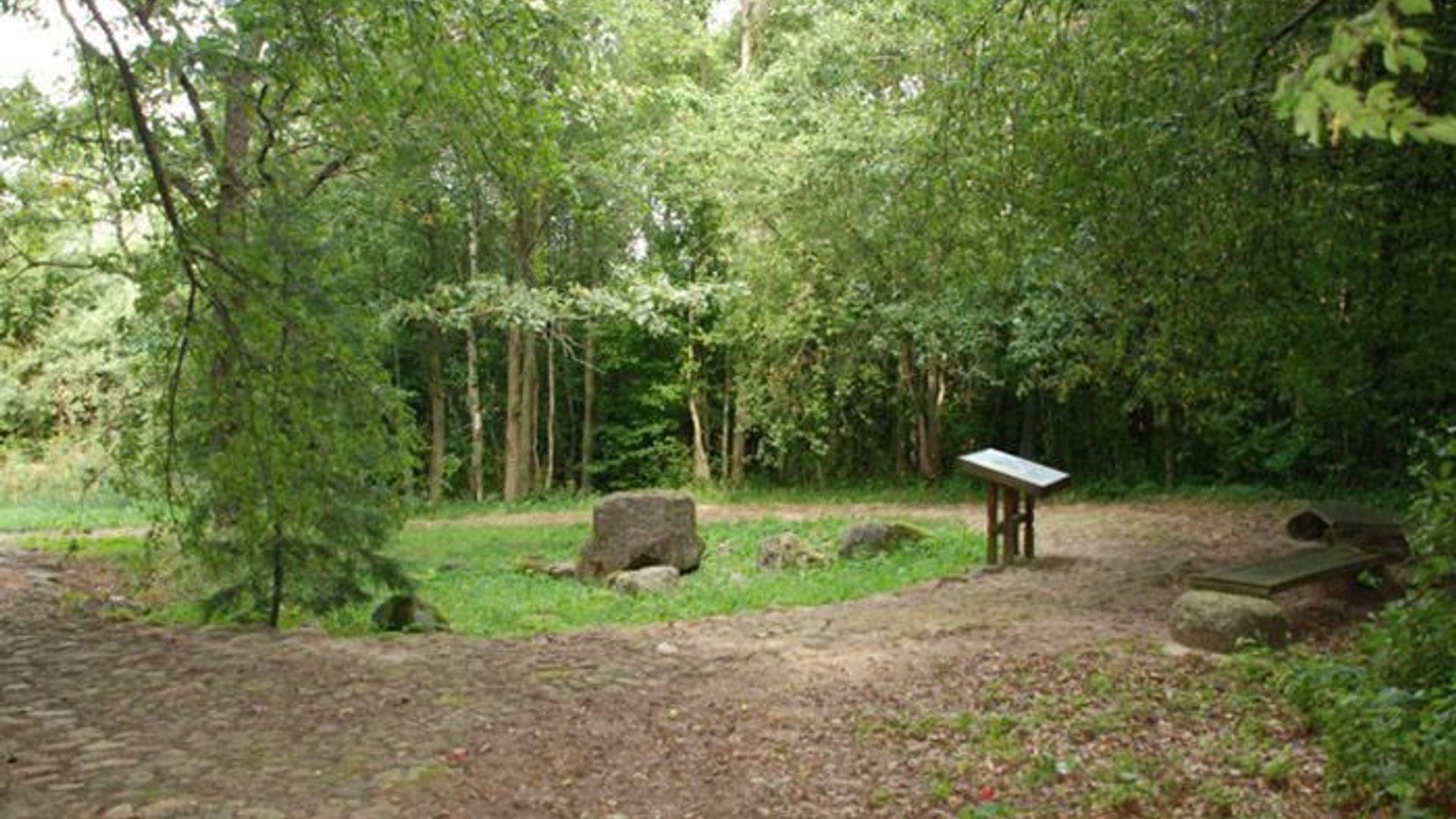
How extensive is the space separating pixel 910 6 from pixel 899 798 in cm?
1250

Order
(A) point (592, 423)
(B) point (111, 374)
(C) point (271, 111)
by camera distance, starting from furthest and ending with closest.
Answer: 1. (A) point (592, 423)
2. (B) point (111, 374)
3. (C) point (271, 111)

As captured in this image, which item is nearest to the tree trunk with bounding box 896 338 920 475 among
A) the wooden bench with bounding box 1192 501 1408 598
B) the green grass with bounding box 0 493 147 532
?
the wooden bench with bounding box 1192 501 1408 598

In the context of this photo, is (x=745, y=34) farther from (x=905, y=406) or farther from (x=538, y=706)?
(x=538, y=706)

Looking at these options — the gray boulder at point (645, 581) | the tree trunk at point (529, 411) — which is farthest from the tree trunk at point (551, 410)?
the gray boulder at point (645, 581)

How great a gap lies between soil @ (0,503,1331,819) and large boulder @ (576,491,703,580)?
147 inches

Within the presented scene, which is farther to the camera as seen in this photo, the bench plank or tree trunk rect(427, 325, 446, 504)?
tree trunk rect(427, 325, 446, 504)

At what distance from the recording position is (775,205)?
1738 cm

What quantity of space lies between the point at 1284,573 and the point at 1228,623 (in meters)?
0.70

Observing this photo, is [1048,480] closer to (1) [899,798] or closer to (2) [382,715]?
(1) [899,798]

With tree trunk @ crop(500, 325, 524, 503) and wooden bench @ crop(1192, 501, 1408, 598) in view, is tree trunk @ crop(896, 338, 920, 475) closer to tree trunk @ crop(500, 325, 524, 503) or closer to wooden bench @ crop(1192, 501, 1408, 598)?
tree trunk @ crop(500, 325, 524, 503)

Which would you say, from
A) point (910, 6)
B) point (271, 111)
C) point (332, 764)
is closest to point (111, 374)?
point (271, 111)

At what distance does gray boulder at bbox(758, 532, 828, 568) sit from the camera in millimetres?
11414

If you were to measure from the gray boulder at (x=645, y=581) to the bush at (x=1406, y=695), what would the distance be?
21.4 feet

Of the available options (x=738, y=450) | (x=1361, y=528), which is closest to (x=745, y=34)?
(x=738, y=450)
